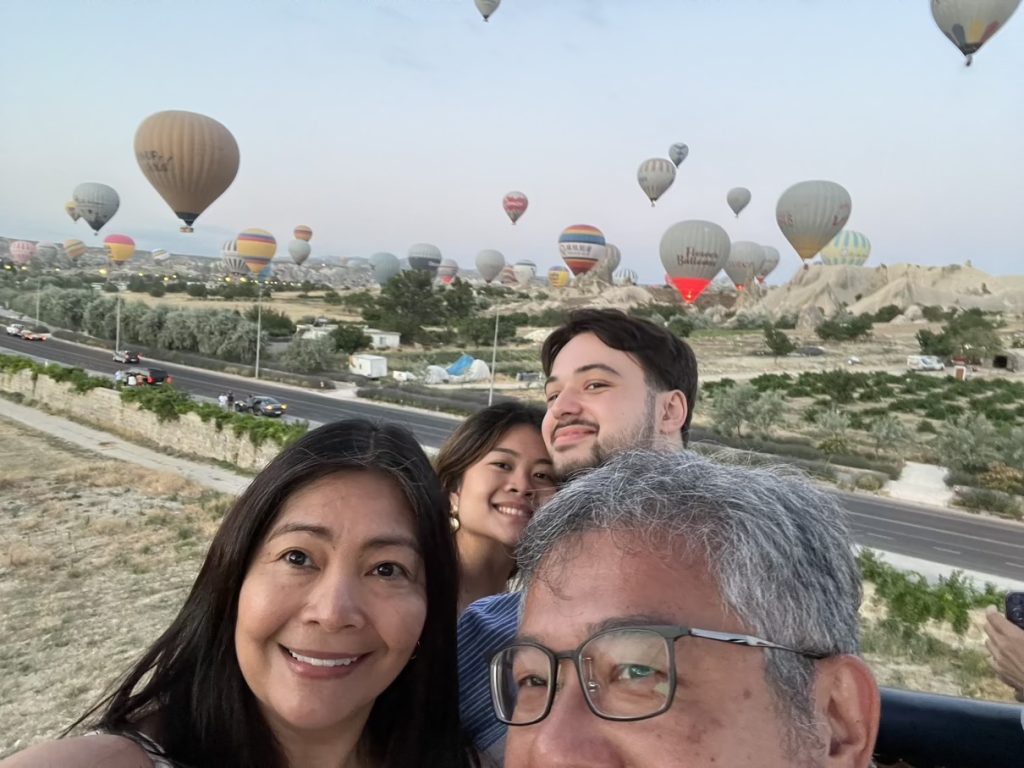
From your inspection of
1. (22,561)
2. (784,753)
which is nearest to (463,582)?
(784,753)

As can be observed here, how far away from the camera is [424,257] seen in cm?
6669

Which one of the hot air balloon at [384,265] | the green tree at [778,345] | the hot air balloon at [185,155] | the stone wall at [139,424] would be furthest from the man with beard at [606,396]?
the hot air balloon at [384,265]

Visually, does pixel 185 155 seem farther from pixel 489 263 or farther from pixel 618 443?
pixel 489 263

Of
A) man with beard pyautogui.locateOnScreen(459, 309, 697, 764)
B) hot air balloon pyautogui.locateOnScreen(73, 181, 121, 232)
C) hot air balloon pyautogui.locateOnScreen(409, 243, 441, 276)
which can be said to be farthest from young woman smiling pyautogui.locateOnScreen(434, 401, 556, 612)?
hot air balloon pyautogui.locateOnScreen(409, 243, 441, 276)

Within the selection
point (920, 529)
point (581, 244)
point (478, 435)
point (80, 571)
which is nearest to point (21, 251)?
point (581, 244)

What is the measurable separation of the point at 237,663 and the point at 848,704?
1.07 metres

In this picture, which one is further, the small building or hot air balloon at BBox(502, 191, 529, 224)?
hot air balloon at BBox(502, 191, 529, 224)

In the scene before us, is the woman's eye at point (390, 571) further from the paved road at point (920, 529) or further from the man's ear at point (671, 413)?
the paved road at point (920, 529)

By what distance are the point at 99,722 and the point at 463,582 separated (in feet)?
4.52

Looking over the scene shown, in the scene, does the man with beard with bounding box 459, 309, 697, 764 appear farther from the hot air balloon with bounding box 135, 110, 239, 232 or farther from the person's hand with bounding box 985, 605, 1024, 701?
the hot air balloon with bounding box 135, 110, 239, 232

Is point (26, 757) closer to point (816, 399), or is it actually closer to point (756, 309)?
point (816, 399)

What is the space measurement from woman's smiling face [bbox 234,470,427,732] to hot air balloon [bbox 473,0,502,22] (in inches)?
1257

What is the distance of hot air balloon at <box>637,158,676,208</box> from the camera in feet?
132

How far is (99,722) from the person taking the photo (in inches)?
45.6
